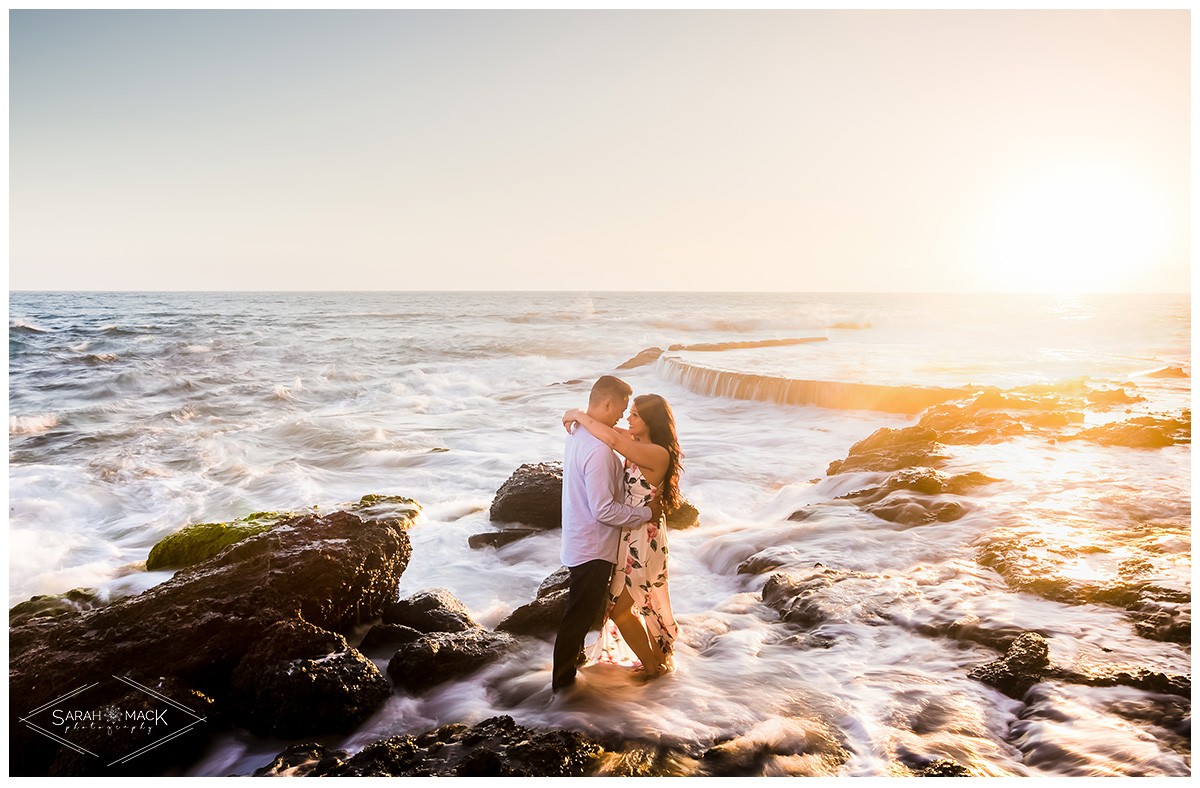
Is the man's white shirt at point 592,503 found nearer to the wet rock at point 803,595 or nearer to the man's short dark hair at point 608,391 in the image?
the man's short dark hair at point 608,391

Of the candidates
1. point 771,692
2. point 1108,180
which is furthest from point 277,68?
point 1108,180

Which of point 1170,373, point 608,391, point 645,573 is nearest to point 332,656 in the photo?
point 645,573

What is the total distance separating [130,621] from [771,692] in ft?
13.2

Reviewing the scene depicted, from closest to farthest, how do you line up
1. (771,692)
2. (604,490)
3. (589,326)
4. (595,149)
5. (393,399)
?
(604,490)
(771,692)
(595,149)
(393,399)
(589,326)

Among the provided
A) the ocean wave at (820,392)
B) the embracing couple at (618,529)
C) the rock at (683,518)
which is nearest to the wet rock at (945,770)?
the embracing couple at (618,529)

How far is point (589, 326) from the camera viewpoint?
145ft

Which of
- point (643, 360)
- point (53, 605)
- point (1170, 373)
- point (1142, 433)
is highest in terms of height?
point (643, 360)

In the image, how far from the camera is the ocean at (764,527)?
11.7 ft

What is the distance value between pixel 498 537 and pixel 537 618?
2.45m

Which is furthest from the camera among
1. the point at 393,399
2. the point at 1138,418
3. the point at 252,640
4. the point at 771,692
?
the point at 393,399

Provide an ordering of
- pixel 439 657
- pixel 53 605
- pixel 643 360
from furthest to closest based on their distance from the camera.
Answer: pixel 643 360
pixel 53 605
pixel 439 657

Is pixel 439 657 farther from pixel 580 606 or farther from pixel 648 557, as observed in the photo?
pixel 648 557

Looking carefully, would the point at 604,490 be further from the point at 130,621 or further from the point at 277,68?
the point at 277,68

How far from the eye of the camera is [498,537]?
7.29 meters
